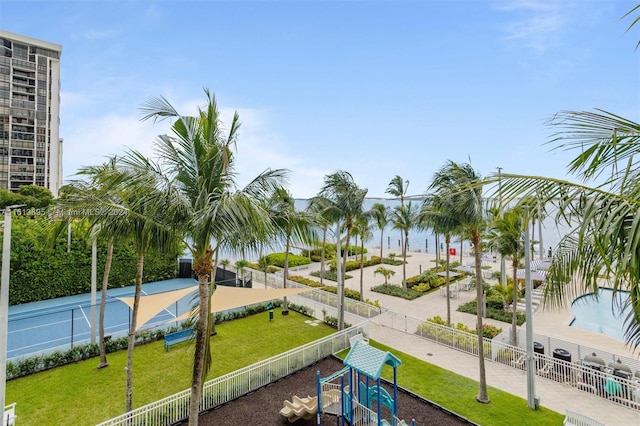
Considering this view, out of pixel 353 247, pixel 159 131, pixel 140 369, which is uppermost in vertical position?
pixel 159 131

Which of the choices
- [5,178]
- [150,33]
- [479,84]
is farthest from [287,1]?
[5,178]

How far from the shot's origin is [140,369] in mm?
11141

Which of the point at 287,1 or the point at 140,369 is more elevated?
the point at 287,1

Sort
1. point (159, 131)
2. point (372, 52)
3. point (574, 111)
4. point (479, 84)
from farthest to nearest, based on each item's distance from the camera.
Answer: point (372, 52), point (479, 84), point (159, 131), point (574, 111)

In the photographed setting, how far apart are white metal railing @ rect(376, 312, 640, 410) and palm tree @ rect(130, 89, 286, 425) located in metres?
8.79

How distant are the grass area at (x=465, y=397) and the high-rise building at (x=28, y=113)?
56.6 metres

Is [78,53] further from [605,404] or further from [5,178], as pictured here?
[5,178]

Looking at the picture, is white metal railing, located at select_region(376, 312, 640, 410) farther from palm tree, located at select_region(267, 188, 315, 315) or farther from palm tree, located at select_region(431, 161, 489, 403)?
palm tree, located at select_region(267, 188, 315, 315)

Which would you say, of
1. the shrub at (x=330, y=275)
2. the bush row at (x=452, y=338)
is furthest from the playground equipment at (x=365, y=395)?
the shrub at (x=330, y=275)

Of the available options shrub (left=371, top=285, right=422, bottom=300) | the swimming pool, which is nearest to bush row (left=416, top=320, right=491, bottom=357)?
shrub (left=371, top=285, right=422, bottom=300)

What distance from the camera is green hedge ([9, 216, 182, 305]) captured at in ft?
58.5

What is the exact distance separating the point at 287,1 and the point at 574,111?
10207 mm

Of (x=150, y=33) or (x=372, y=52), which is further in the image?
(x=372, y=52)

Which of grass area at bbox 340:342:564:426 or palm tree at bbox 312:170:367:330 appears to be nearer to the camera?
grass area at bbox 340:342:564:426
